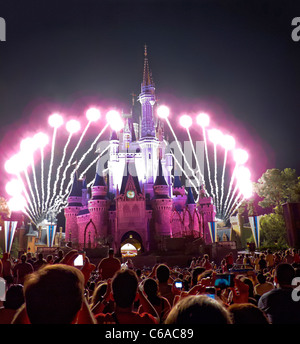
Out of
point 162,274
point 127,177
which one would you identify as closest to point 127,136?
point 127,177

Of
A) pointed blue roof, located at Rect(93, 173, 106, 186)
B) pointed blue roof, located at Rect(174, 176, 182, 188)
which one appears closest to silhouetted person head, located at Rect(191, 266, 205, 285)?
pointed blue roof, located at Rect(93, 173, 106, 186)

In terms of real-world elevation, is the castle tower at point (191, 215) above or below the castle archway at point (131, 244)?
above

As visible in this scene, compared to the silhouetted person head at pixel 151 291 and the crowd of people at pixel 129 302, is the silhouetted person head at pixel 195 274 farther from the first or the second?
the silhouetted person head at pixel 151 291

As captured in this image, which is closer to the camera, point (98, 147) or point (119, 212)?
point (119, 212)

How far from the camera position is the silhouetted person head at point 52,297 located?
2826mm

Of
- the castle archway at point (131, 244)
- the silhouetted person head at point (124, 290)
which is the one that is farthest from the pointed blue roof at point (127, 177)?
the silhouetted person head at point (124, 290)

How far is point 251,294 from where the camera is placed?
23.5 feet

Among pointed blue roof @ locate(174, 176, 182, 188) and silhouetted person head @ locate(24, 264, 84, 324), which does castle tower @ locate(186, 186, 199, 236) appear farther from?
silhouetted person head @ locate(24, 264, 84, 324)

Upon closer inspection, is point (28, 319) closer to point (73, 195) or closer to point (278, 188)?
point (278, 188)

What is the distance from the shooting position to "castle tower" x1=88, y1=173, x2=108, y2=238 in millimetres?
65062

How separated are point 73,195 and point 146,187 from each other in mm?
16115

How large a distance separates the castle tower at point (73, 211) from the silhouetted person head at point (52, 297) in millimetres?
67157

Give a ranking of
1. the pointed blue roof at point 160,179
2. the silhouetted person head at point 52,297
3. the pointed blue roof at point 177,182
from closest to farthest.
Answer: the silhouetted person head at point 52,297
the pointed blue roof at point 160,179
the pointed blue roof at point 177,182

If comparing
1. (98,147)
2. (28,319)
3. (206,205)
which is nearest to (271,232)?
(206,205)
